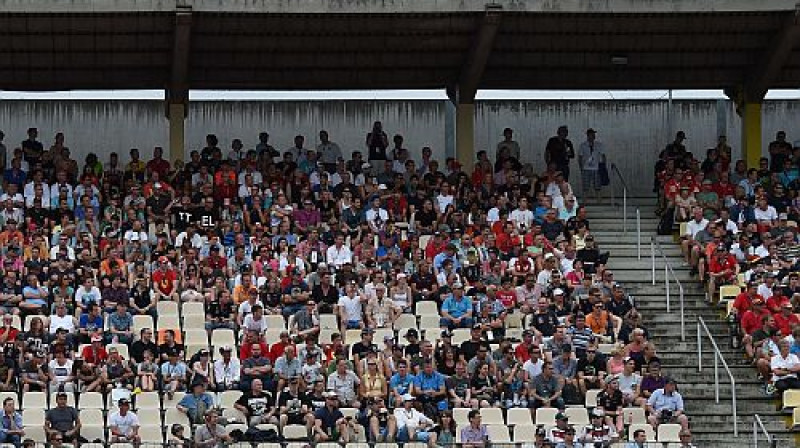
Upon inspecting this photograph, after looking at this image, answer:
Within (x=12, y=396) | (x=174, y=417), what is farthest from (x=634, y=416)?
(x=12, y=396)

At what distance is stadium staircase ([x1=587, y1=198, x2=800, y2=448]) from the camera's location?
3384 cm

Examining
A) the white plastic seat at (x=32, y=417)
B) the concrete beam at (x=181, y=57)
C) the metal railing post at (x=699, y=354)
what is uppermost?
the concrete beam at (x=181, y=57)

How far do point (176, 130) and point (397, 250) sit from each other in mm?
6421

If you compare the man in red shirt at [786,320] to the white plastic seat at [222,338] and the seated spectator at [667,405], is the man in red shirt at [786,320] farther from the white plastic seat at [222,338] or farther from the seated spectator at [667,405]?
the white plastic seat at [222,338]

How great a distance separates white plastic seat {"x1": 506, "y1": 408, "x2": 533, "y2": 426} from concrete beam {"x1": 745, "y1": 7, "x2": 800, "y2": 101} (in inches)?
433

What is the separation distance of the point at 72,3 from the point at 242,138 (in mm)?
6366

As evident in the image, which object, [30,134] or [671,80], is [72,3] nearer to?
[30,134]

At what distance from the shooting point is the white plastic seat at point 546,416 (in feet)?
104

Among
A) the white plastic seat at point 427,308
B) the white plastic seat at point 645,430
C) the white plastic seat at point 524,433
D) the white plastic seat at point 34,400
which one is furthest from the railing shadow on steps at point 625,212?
the white plastic seat at point 34,400

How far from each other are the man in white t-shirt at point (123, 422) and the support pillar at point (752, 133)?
15.9 m

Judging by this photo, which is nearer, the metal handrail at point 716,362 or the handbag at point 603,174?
the metal handrail at point 716,362

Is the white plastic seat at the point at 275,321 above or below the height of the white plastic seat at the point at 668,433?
above

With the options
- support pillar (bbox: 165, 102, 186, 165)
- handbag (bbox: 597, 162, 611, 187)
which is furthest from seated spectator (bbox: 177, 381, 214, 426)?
handbag (bbox: 597, 162, 611, 187)

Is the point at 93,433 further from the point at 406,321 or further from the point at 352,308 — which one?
the point at 406,321
